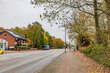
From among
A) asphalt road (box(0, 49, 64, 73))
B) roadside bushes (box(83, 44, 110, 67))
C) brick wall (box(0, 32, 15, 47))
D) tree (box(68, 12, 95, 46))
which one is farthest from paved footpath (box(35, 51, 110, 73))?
brick wall (box(0, 32, 15, 47))

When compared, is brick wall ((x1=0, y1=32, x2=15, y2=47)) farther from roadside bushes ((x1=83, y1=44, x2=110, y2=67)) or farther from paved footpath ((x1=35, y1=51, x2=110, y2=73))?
roadside bushes ((x1=83, y1=44, x2=110, y2=67))

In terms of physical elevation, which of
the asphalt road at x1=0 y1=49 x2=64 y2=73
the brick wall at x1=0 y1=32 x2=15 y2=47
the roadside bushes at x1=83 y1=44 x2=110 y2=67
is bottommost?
the asphalt road at x1=0 y1=49 x2=64 y2=73

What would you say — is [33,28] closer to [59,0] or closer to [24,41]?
[24,41]

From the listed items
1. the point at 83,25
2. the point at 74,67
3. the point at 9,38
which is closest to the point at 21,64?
the point at 74,67

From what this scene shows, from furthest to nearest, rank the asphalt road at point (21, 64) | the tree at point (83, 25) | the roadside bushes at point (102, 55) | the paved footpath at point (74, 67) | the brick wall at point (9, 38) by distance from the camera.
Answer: the brick wall at point (9, 38)
the tree at point (83, 25)
the roadside bushes at point (102, 55)
the asphalt road at point (21, 64)
the paved footpath at point (74, 67)

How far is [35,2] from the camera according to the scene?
7855mm

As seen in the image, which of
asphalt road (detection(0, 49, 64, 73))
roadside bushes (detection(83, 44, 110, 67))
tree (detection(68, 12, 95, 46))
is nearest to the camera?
asphalt road (detection(0, 49, 64, 73))

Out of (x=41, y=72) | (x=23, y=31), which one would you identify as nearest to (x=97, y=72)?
(x=41, y=72)

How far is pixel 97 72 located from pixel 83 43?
1331 inches

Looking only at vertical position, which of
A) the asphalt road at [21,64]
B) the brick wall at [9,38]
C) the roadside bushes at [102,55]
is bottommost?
the asphalt road at [21,64]

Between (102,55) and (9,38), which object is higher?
(9,38)

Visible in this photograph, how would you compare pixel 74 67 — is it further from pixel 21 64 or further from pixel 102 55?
pixel 21 64

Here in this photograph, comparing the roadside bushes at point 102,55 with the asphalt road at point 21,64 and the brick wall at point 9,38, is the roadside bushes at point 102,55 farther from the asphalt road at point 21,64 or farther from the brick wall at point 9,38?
the brick wall at point 9,38

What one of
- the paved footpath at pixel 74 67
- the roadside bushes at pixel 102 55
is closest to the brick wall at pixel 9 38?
the paved footpath at pixel 74 67
